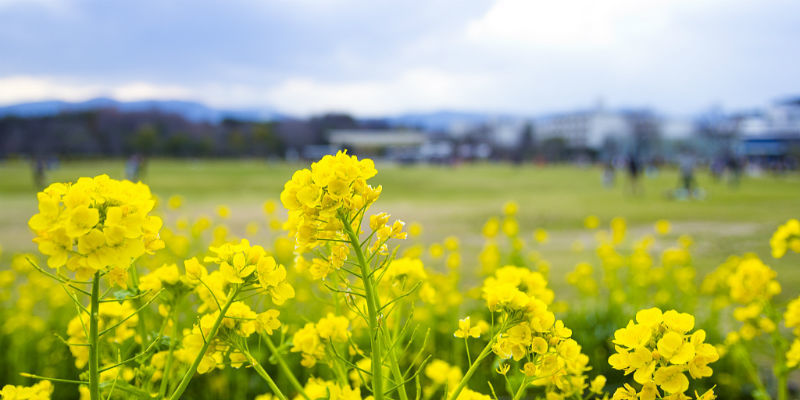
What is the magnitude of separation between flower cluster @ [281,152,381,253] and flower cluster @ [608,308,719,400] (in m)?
0.42

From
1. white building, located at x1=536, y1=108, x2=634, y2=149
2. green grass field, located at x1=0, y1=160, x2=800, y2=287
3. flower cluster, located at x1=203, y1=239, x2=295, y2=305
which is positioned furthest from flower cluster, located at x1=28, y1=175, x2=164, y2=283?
white building, located at x1=536, y1=108, x2=634, y2=149

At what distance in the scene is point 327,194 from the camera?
85 cm

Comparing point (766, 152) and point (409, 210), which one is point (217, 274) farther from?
point (766, 152)

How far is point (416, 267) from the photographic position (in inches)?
52.1

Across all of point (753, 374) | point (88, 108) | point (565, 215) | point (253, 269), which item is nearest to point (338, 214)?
point (253, 269)

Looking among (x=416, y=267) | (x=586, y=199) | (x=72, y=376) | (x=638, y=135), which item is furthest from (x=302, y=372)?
(x=638, y=135)

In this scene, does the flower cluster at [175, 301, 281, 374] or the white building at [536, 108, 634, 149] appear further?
the white building at [536, 108, 634, 149]

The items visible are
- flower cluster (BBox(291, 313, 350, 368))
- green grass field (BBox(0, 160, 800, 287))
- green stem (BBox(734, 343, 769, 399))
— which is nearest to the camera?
flower cluster (BBox(291, 313, 350, 368))

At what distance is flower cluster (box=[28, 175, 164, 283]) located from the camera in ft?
2.40

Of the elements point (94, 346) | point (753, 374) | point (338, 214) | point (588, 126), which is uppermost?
point (338, 214)

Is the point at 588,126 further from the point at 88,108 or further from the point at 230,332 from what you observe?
the point at 230,332

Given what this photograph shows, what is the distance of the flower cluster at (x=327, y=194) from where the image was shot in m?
0.84

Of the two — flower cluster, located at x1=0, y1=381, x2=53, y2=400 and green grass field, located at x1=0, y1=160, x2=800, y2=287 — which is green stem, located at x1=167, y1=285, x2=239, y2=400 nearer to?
flower cluster, located at x1=0, y1=381, x2=53, y2=400

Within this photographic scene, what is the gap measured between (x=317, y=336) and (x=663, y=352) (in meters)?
0.64
